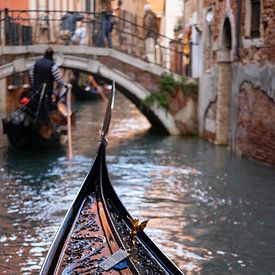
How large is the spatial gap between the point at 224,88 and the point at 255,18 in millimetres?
1336

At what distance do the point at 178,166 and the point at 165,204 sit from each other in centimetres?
188

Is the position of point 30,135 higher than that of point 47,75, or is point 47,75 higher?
point 47,75

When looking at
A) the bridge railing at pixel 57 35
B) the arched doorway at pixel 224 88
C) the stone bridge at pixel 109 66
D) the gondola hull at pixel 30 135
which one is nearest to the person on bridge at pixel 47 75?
the gondola hull at pixel 30 135

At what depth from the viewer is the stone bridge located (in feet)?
31.2

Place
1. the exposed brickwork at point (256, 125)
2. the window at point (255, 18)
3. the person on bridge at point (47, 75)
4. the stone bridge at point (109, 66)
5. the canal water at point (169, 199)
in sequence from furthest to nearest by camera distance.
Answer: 1. the stone bridge at point (109, 66)
2. the person on bridge at point (47, 75)
3. the window at point (255, 18)
4. the exposed brickwork at point (256, 125)
5. the canal water at point (169, 199)

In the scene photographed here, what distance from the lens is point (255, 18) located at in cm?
722

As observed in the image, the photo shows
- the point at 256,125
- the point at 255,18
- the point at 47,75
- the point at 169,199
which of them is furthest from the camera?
the point at 47,75

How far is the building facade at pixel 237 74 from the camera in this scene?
22.1 ft

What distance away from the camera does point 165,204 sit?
5375 millimetres

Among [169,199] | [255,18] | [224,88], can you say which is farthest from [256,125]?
[169,199]

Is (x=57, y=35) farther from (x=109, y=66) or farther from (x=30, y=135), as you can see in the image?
(x=30, y=135)

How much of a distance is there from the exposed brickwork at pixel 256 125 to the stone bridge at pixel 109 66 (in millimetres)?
2089

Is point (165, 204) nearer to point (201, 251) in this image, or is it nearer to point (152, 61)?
point (201, 251)

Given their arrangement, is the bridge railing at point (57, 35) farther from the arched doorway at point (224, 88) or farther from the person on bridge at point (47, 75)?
the person on bridge at point (47, 75)
